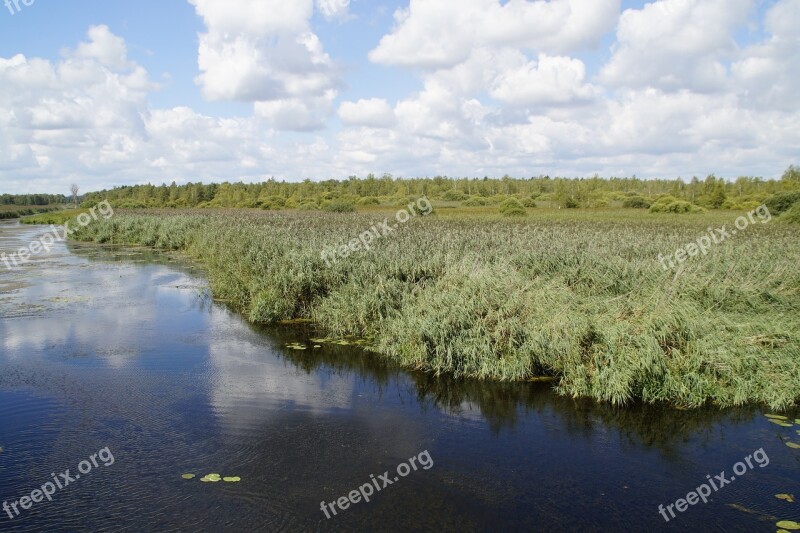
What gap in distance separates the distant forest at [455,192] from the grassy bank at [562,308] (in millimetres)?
47224

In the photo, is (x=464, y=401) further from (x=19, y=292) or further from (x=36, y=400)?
(x=19, y=292)

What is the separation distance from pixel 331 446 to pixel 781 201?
50704 mm

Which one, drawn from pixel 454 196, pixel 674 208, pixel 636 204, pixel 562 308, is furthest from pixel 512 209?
pixel 562 308

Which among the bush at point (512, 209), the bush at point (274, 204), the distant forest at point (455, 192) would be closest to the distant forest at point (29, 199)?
the distant forest at point (455, 192)

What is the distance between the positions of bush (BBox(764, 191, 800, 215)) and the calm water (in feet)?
143

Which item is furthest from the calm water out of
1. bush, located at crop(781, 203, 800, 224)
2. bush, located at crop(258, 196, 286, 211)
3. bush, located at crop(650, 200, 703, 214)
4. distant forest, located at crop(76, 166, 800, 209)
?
bush, located at crop(258, 196, 286, 211)

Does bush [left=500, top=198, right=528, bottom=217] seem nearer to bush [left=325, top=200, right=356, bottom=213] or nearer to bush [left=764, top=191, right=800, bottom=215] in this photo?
bush [left=325, top=200, right=356, bottom=213]

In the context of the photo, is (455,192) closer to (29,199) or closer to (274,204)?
(274,204)

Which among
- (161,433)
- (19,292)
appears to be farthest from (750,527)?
(19,292)

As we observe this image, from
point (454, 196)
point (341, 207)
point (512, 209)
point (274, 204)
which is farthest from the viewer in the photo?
point (454, 196)

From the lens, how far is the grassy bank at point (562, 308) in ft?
36.7

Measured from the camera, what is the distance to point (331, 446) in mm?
9227

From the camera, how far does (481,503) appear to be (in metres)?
7.66

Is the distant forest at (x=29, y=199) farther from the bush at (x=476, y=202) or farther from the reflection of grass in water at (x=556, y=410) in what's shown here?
the reflection of grass in water at (x=556, y=410)
